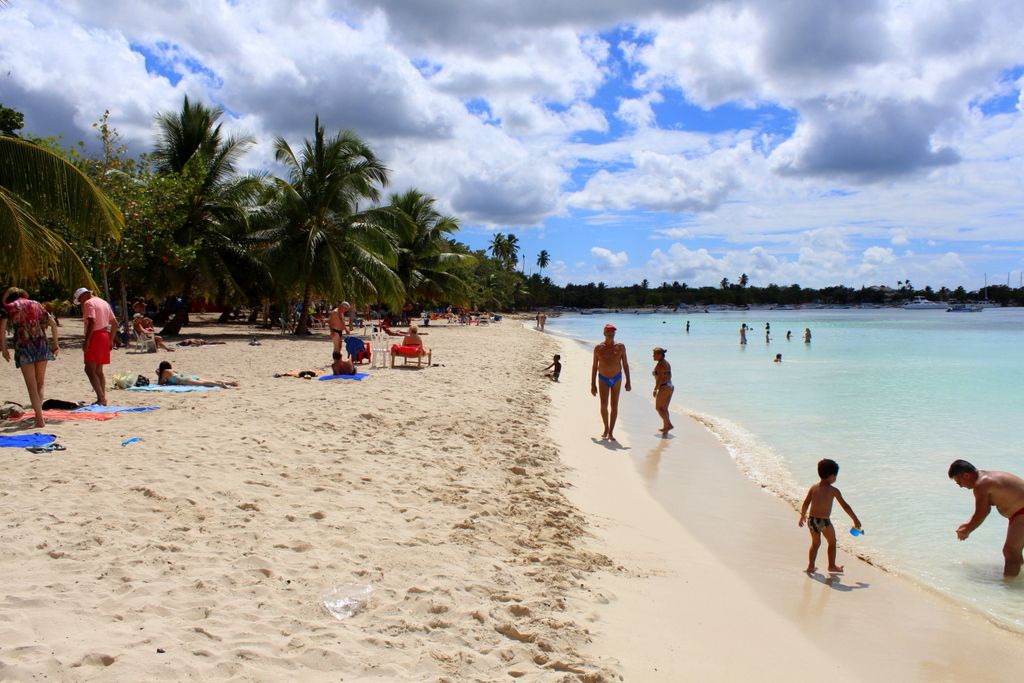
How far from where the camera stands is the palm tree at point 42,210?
25.5ft

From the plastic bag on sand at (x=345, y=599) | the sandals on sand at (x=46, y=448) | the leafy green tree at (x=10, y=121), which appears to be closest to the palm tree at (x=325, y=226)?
the leafy green tree at (x=10, y=121)

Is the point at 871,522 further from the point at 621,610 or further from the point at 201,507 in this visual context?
the point at 201,507

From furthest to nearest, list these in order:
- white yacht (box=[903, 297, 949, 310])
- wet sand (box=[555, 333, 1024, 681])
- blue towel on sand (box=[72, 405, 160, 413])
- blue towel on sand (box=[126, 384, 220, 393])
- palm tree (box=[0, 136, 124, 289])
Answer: white yacht (box=[903, 297, 949, 310])
blue towel on sand (box=[126, 384, 220, 393])
palm tree (box=[0, 136, 124, 289])
blue towel on sand (box=[72, 405, 160, 413])
wet sand (box=[555, 333, 1024, 681])

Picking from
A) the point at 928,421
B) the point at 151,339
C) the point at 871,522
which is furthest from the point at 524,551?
the point at 151,339

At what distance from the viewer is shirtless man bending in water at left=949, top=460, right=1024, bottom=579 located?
483 centimetres

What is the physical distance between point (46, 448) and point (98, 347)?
267 cm

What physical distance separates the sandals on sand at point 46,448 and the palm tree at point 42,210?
3.47m

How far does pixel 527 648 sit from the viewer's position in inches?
119

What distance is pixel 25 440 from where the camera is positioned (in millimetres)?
5660

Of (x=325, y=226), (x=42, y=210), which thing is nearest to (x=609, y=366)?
(x=42, y=210)

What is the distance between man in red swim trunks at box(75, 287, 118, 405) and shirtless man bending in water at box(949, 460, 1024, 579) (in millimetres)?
8500

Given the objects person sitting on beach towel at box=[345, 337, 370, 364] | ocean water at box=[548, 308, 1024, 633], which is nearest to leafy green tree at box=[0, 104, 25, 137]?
person sitting on beach towel at box=[345, 337, 370, 364]

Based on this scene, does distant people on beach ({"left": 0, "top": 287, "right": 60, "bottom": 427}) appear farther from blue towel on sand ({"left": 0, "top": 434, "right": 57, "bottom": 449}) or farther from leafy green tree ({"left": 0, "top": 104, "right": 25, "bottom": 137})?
leafy green tree ({"left": 0, "top": 104, "right": 25, "bottom": 137})

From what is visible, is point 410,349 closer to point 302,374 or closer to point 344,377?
point 344,377
